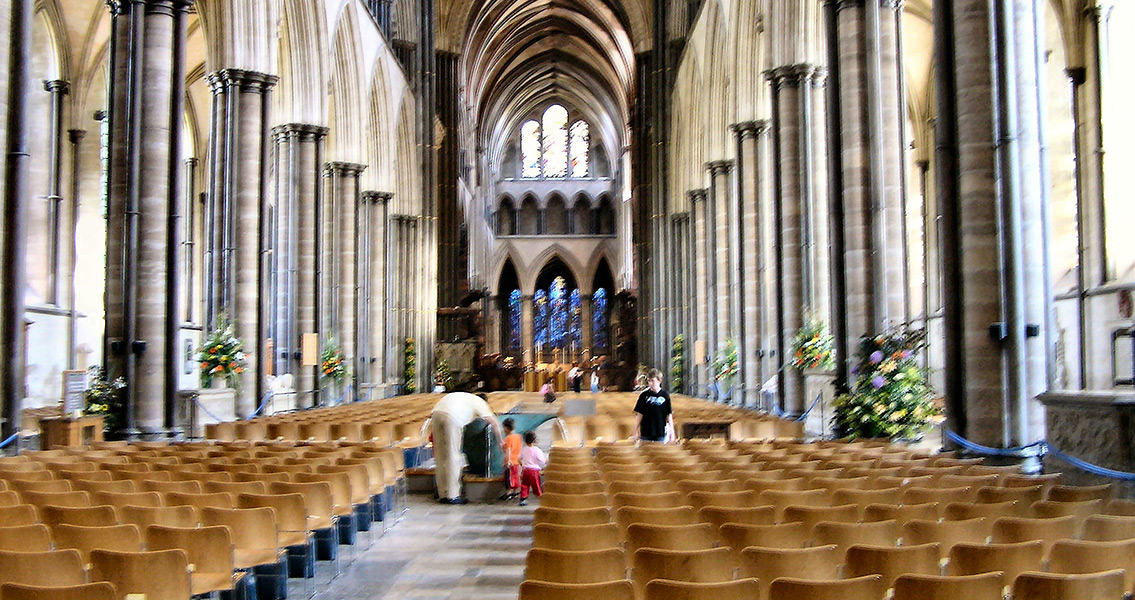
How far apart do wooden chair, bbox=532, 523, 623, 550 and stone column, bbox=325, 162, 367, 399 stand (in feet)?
68.6

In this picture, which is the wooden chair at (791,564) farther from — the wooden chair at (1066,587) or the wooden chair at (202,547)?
the wooden chair at (202,547)

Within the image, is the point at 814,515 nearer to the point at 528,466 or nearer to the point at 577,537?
the point at 577,537

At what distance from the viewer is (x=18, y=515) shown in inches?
204

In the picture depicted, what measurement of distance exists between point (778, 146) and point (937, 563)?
14572mm

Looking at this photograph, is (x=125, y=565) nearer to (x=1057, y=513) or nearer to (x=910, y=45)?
(x=1057, y=513)

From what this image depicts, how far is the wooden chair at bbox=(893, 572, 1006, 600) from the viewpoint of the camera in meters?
3.38

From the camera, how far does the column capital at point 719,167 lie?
26.1m

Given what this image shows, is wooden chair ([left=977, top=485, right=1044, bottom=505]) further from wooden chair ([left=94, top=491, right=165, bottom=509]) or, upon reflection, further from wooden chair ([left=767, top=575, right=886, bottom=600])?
wooden chair ([left=94, top=491, right=165, bottom=509])

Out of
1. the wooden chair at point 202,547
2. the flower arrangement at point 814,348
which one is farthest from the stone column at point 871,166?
the wooden chair at point 202,547

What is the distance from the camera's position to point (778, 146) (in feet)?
58.5

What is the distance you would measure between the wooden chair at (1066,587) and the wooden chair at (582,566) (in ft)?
4.97

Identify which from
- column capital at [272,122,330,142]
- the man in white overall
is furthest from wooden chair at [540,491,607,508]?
column capital at [272,122,330,142]

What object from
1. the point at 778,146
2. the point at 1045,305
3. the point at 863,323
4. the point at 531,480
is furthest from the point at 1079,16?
the point at 531,480

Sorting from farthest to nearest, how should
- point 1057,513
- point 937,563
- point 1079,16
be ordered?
point 1079,16, point 1057,513, point 937,563
